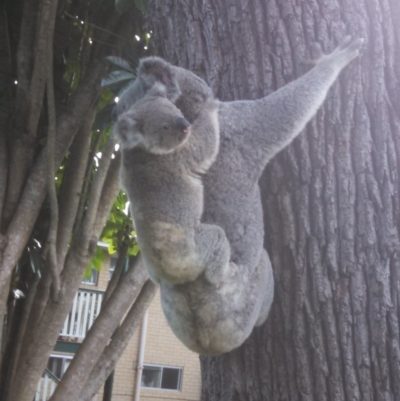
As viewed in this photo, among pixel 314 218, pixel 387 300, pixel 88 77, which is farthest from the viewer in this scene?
pixel 88 77

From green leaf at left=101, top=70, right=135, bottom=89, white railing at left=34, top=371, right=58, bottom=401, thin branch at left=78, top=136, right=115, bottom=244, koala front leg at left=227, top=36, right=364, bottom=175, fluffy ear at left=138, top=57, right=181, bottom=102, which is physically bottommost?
white railing at left=34, top=371, right=58, bottom=401

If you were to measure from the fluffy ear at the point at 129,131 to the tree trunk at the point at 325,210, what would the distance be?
2.21 ft

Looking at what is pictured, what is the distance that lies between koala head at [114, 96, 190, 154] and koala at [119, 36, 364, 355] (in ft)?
1.01

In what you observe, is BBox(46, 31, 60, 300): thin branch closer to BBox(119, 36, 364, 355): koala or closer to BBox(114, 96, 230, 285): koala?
BBox(119, 36, 364, 355): koala

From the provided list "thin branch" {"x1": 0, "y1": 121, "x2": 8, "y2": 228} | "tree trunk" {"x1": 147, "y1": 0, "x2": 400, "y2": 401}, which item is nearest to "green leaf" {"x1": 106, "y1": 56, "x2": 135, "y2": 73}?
"thin branch" {"x1": 0, "y1": 121, "x2": 8, "y2": 228}

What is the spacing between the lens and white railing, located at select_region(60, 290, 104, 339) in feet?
50.0

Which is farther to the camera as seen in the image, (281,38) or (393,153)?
(281,38)

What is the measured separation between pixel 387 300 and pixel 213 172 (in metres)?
0.98

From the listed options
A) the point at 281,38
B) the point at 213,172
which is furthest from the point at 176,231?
the point at 281,38

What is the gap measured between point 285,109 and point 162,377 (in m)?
15.4

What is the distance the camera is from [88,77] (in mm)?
6797

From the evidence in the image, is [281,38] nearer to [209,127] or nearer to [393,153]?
[209,127]

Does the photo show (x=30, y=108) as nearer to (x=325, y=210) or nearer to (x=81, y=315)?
(x=325, y=210)

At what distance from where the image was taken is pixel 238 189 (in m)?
2.91
